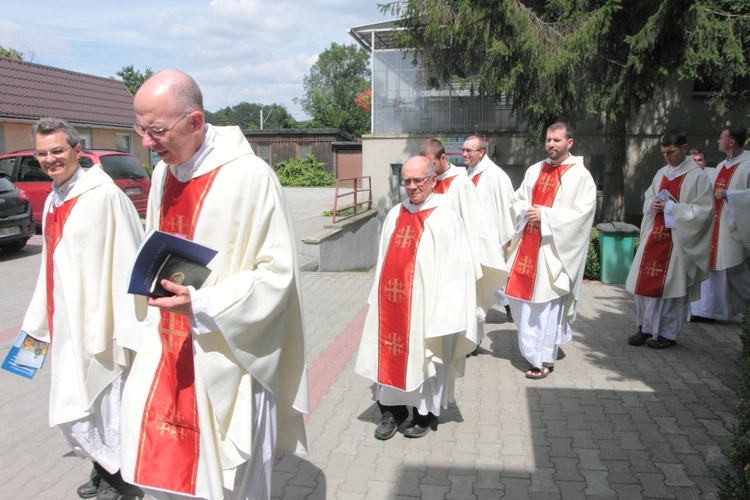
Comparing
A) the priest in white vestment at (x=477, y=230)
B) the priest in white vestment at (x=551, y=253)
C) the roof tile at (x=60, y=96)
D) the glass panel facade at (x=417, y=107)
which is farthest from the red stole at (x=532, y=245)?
the roof tile at (x=60, y=96)

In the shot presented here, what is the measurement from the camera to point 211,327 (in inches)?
95.7

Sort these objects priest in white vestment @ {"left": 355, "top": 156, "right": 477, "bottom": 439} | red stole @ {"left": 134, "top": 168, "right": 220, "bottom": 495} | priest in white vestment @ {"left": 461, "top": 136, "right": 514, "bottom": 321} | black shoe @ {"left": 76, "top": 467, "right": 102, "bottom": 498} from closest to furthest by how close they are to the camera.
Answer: red stole @ {"left": 134, "top": 168, "right": 220, "bottom": 495}, black shoe @ {"left": 76, "top": 467, "right": 102, "bottom": 498}, priest in white vestment @ {"left": 355, "top": 156, "right": 477, "bottom": 439}, priest in white vestment @ {"left": 461, "top": 136, "right": 514, "bottom": 321}

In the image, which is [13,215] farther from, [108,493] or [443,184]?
[108,493]

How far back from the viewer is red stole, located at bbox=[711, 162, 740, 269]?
7.61 metres

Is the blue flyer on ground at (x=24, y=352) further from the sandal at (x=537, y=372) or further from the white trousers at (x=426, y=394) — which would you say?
the sandal at (x=537, y=372)

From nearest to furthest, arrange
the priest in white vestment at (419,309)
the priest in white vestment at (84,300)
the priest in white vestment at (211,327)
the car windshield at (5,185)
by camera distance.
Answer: the priest in white vestment at (211,327), the priest in white vestment at (84,300), the priest in white vestment at (419,309), the car windshield at (5,185)

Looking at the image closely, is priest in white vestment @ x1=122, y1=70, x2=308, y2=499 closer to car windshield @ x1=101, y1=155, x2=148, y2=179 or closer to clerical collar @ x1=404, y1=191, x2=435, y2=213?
clerical collar @ x1=404, y1=191, x2=435, y2=213

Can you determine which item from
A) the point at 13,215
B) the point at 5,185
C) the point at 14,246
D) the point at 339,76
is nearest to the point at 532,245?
the point at 13,215

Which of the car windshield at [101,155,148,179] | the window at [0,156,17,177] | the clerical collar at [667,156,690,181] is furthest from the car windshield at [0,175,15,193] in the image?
the clerical collar at [667,156,690,181]

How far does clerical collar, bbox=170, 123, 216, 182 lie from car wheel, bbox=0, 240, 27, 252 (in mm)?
12914

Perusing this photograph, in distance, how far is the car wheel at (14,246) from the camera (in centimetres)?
1377

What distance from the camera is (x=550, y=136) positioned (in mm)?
5859

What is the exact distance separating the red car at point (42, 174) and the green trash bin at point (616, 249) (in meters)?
10.9

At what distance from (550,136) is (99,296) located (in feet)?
13.5
